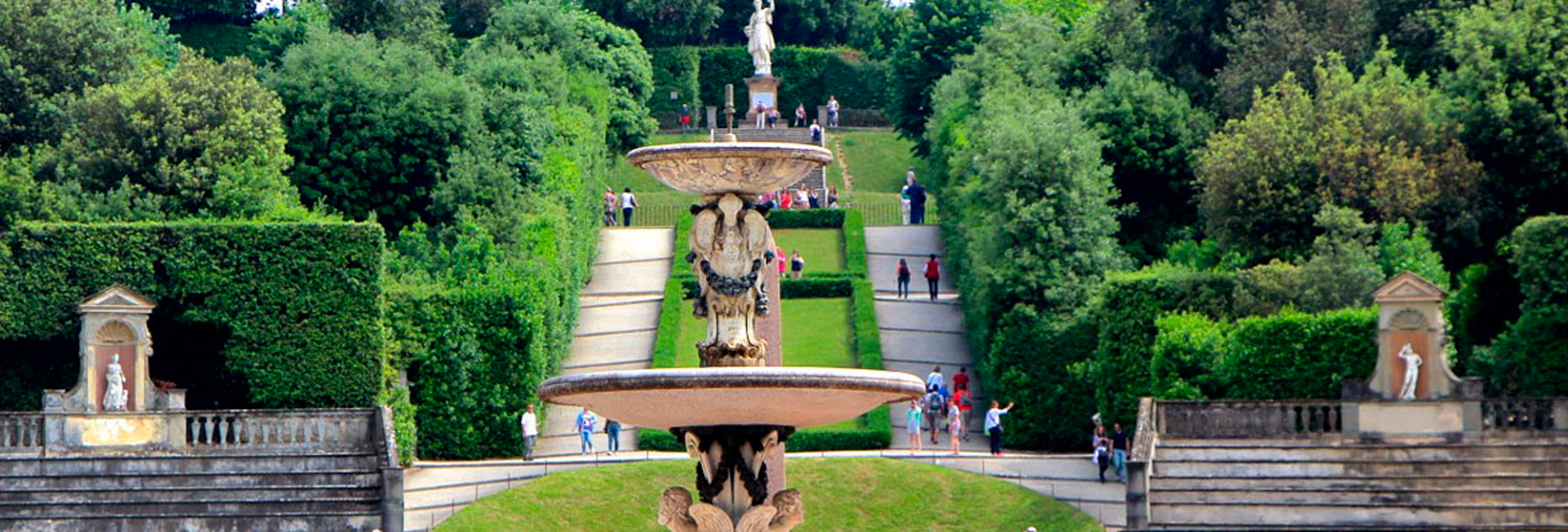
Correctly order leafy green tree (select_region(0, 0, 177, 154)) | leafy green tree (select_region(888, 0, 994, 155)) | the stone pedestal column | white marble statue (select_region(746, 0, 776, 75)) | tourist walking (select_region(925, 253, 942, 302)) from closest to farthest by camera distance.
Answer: leafy green tree (select_region(0, 0, 177, 154)), tourist walking (select_region(925, 253, 942, 302)), leafy green tree (select_region(888, 0, 994, 155)), white marble statue (select_region(746, 0, 776, 75)), the stone pedestal column

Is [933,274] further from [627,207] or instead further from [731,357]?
[731,357]

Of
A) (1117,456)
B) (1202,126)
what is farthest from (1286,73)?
(1117,456)

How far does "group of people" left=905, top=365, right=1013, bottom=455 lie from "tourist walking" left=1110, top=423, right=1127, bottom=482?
8.30ft

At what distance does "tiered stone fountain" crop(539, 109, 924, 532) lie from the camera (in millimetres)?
23734

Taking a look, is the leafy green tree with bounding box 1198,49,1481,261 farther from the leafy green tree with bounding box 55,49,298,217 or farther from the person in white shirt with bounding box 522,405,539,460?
the leafy green tree with bounding box 55,49,298,217

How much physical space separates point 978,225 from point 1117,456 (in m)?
12.0

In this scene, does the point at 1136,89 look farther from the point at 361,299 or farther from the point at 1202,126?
the point at 361,299

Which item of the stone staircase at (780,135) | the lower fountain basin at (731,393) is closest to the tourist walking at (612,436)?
the lower fountain basin at (731,393)

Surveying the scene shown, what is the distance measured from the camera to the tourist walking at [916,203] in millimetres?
75438

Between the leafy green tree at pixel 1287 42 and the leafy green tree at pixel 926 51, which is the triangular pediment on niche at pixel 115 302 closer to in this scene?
the leafy green tree at pixel 1287 42

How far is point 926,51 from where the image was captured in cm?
8862

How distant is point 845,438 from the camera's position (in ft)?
178

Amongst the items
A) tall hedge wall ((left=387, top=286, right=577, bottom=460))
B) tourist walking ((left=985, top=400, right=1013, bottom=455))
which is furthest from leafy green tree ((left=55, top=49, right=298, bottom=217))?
tourist walking ((left=985, top=400, right=1013, bottom=455))

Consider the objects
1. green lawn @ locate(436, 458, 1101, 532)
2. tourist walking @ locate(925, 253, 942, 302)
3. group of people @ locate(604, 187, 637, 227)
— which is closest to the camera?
green lawn @ locate(436, 458, 1101, 532)
